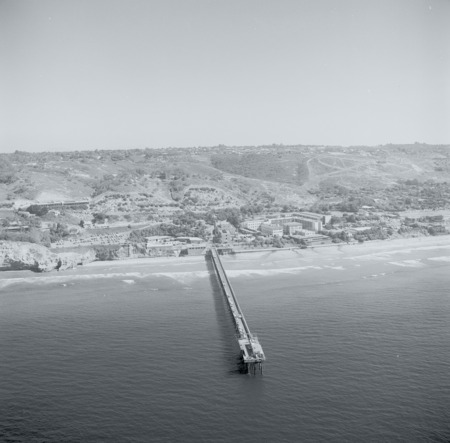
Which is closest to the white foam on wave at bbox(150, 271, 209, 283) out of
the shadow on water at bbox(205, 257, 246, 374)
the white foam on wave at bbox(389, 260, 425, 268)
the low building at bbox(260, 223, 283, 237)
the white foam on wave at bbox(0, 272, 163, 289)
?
the white foam on wave at bbox(0, 272, 163, 289)

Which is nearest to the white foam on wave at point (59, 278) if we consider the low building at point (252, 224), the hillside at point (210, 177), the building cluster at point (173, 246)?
the building cluster at point (173, 246)

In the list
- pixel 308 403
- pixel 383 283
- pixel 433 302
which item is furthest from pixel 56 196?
pixel 308 403

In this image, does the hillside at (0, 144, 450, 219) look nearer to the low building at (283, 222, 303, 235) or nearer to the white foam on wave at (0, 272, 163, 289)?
the low building at (283, 222, 303, 235)

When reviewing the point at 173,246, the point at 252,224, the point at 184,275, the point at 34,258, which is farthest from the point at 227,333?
the point at 252,224

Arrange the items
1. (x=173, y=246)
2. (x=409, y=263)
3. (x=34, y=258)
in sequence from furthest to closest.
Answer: (x=173, y=246), (x=34, y=258), (x=409, y=263)

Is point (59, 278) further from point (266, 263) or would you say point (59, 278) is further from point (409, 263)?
point (409, 263)

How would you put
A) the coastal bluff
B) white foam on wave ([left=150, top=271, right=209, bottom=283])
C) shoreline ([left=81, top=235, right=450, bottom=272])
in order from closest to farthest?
white foam on wave ([left=150, top=271, right=209, bottom=283]), the coastal bluff, shoreline ([left=81, top=235, right=450, bottom=272])

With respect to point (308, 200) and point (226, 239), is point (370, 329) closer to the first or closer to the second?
point (226, 239)
